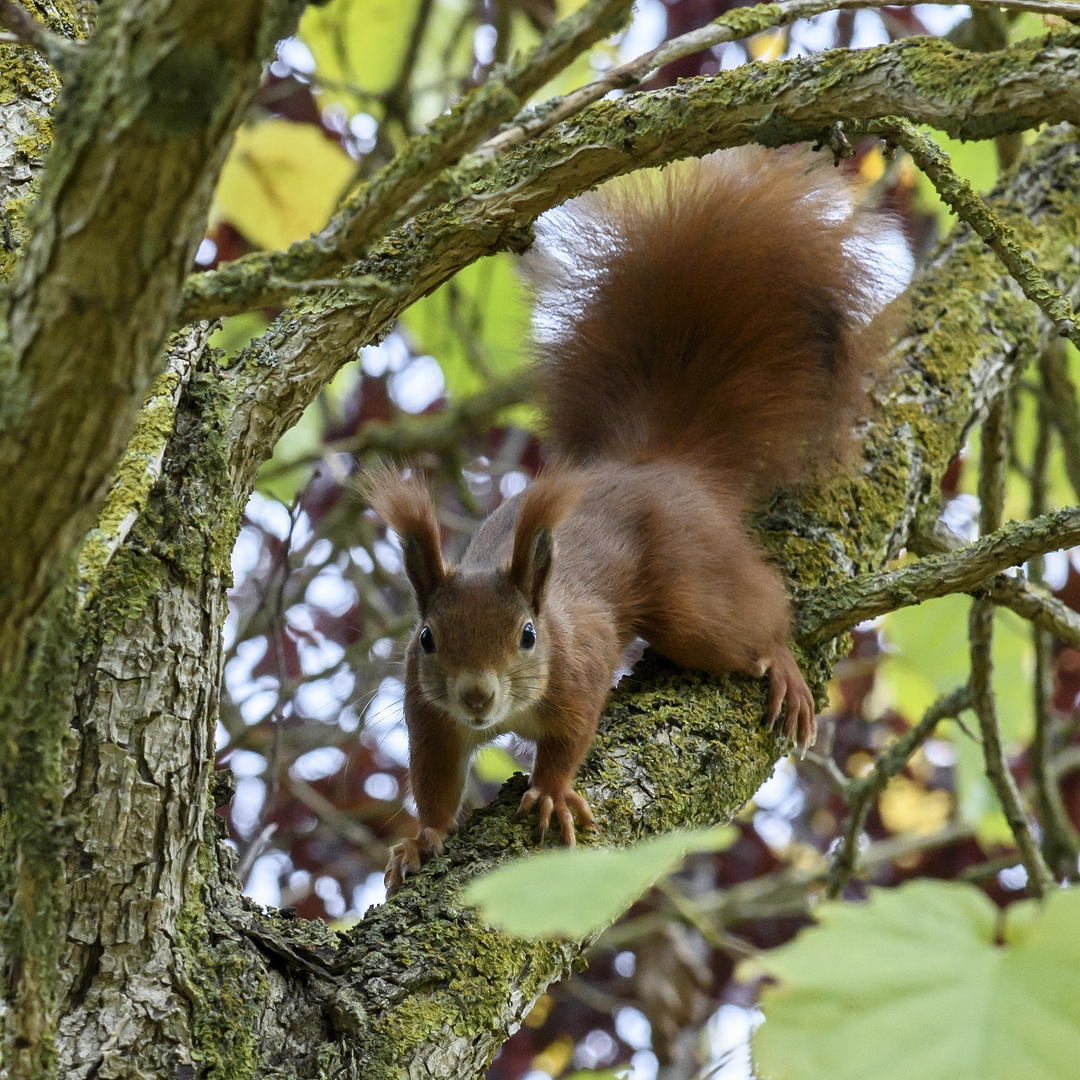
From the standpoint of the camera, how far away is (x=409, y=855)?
2105mm

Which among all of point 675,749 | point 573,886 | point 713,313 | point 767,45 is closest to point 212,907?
point 675,749

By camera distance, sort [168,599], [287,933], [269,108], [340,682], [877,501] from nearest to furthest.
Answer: [168,599]
[287,933]
[877,501]
[340,682]
[269,108]

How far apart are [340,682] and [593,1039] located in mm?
1191

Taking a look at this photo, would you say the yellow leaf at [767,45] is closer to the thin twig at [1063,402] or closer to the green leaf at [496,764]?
the thin twig at [1063,402]

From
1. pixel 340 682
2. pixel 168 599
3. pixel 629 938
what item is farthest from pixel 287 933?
pixel 629 938

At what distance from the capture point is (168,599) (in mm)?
1291

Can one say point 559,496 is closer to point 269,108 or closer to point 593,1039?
point 593,1039

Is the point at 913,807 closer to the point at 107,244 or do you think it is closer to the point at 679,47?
the point at 679,47

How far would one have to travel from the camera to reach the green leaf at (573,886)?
52 centimetres

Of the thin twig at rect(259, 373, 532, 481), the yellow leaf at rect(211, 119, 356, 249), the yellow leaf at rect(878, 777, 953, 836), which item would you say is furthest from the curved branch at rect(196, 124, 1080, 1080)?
the yellow leaf at rect(878, 777, 953, 836)

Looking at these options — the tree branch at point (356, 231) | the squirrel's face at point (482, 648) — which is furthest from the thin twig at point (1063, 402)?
the tree branch at point (356, 231)

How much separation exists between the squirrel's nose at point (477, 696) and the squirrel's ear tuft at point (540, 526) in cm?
23

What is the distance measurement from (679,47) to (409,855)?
146cm

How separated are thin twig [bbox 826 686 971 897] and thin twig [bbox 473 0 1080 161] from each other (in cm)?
130
